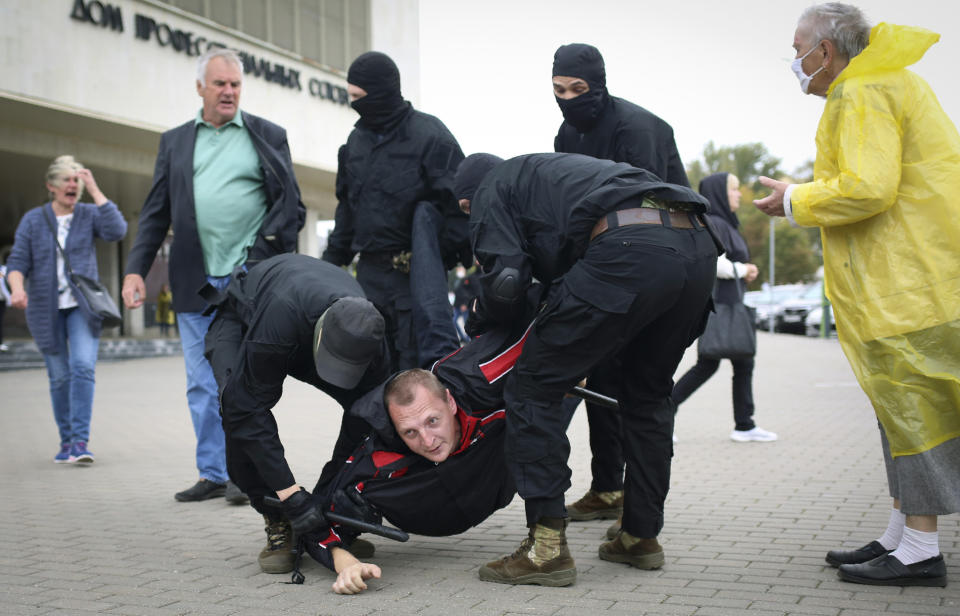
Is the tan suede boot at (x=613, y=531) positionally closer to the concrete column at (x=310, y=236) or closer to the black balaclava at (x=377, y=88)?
the black balaclava at (x=377, y=88)

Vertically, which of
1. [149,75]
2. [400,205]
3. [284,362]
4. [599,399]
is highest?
[149,75]

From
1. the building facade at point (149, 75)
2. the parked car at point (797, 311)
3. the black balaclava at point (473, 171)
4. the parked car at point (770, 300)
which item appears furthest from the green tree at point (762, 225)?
the black balaclava at point (473, 171)

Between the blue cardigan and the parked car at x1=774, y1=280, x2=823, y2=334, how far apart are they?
2471cm

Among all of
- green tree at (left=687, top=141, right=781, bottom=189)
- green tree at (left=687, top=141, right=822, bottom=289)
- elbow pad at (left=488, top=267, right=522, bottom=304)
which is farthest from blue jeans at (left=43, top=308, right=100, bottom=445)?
green tree at (left=687, top=141, right=781, bottom=189)

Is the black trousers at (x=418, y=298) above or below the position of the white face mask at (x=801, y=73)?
below

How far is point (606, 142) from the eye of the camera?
4477 mm

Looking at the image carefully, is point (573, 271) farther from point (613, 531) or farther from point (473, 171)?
point (613, 531)

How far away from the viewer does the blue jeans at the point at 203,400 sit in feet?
18.4

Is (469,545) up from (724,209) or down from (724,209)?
down

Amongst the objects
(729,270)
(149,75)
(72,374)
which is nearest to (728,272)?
(729,270)

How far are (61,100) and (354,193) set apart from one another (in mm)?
13988

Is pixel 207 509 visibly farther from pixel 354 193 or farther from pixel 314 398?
pixel 314 398

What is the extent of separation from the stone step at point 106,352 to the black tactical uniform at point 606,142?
1363 centimetres

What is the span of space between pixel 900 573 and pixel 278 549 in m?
2.34
